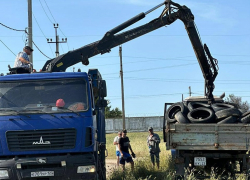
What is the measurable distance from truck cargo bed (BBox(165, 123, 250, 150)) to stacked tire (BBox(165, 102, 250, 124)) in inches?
16.0

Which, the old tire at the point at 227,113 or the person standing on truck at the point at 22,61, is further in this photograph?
the old tire at the point at 227,113

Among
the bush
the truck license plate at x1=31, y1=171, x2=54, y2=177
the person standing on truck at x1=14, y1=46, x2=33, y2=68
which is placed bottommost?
the bush

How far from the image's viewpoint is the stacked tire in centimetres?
1267

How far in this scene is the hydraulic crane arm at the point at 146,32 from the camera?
1441 cm

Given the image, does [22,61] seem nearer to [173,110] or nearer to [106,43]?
[106,43]

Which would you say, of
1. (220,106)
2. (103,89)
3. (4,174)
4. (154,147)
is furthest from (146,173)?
(4,174)

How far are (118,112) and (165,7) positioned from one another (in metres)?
65.6

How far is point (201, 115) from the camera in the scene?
43.9 ft

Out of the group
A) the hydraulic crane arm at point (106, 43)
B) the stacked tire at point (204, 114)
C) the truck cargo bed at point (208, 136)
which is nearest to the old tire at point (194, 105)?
the stacked tire at point (204, 114)

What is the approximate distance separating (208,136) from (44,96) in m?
4.41

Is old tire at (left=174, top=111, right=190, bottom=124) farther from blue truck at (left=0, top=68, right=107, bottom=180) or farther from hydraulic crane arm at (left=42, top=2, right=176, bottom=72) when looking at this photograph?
hydraulic crane arm at (left=42, top=2, right=176, bottom=72)

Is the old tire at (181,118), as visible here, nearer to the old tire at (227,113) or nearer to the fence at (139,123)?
the old tire at (227,113)

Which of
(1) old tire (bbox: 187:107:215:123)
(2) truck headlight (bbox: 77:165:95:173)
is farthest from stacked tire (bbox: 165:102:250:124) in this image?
(2) truck headlight (bbox: 77:165:95:173)

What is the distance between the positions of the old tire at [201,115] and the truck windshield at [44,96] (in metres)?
3.49
